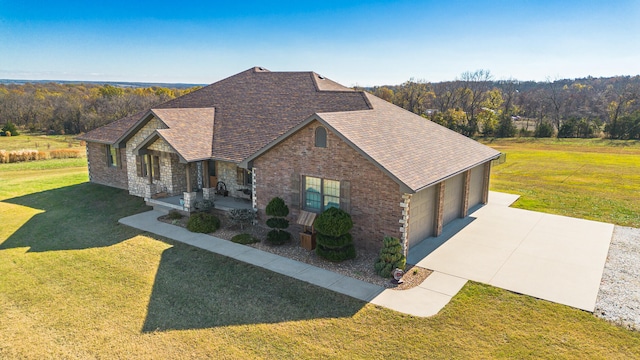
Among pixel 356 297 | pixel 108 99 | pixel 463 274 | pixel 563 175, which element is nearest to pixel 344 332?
pixel 356 297

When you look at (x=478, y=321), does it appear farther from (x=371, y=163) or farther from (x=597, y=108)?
(x=597, y=108)

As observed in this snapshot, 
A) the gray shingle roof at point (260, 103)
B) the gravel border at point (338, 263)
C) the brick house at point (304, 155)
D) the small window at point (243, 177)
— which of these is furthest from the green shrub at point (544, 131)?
the gravel border at point (338, 263)

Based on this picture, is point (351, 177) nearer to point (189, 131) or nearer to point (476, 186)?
point (189, 131)

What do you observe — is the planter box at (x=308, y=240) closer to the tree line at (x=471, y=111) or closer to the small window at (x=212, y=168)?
the small window at (x=212, y=168)

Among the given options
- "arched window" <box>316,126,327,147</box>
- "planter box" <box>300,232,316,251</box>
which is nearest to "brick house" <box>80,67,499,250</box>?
"arched window" <box>316,126,327,147</box>

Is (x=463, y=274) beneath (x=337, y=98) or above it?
beneath

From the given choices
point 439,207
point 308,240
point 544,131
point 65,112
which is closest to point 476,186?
point 439,207

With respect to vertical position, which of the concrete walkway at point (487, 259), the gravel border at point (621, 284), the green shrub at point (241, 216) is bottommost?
the gravel border at point (621, 284)
